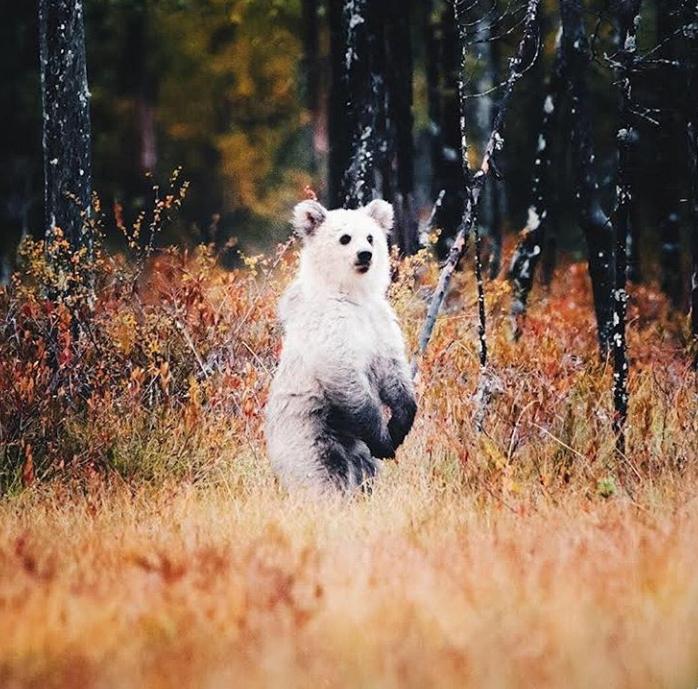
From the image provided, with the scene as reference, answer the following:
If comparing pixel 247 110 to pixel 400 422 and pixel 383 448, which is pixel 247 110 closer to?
pixel 400 422

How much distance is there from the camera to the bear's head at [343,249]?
5.26m

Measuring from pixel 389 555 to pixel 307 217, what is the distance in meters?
1.99

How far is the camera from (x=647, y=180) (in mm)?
15383

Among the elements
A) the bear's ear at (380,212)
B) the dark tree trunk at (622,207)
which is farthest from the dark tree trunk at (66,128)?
the dark tree trunk at (622,207)

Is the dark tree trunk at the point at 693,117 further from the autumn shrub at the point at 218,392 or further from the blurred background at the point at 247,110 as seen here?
the blurred background at the point at 247,110

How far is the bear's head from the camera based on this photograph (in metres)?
5.26

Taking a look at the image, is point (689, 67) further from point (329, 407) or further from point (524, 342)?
point (329, 407)

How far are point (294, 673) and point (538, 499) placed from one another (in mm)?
1929

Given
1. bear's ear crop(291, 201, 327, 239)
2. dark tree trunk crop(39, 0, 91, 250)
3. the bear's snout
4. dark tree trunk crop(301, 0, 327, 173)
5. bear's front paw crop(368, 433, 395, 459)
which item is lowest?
bear's front paw crop(368, 433, 395, 459)

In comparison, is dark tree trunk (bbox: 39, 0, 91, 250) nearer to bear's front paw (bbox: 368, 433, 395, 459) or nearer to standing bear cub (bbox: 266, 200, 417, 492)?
standing bear cub (bbox: 266, 200, 417, 492)

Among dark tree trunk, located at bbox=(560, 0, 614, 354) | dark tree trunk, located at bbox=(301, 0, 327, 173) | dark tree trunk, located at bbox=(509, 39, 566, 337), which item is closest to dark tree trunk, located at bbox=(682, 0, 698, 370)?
dark tree trunk, located at bbox=(560, 0, 614, 354)

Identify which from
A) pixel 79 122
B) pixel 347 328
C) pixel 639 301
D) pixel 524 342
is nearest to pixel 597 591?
pixel 347 328

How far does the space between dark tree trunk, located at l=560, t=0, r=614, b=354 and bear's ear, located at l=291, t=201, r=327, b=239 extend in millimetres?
3500

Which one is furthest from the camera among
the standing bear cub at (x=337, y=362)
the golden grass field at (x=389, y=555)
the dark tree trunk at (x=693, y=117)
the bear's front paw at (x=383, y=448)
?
the dark tree trunk at (x=693, y=117)
